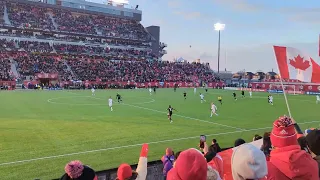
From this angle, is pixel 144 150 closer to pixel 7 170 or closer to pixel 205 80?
pixel 7 170

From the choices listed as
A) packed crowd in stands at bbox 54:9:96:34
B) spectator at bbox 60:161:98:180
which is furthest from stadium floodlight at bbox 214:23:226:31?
spectator at bbox 60:161:98:180

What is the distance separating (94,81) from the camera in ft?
233

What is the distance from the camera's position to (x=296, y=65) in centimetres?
949

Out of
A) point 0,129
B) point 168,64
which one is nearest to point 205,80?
point 168,64

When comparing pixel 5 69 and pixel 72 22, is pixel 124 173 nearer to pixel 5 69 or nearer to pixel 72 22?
pixel 5 69

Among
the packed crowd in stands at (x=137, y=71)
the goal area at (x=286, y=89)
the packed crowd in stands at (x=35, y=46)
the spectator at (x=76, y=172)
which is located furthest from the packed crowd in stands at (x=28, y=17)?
the spectator at (x=76, y=172)

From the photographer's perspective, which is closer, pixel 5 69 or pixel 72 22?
pixel 5 69

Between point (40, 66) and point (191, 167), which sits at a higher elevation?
point (40, 66)

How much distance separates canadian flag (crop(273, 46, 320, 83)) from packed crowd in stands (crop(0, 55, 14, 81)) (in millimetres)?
61953

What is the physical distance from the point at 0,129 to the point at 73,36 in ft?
246

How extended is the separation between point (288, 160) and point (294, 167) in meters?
0.10

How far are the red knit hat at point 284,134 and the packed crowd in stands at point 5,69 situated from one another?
65.5 metres

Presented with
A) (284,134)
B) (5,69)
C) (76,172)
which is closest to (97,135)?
(76,172)

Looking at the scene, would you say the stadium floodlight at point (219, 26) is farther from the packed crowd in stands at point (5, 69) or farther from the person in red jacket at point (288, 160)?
the person in red jacket at point (288, 160)
